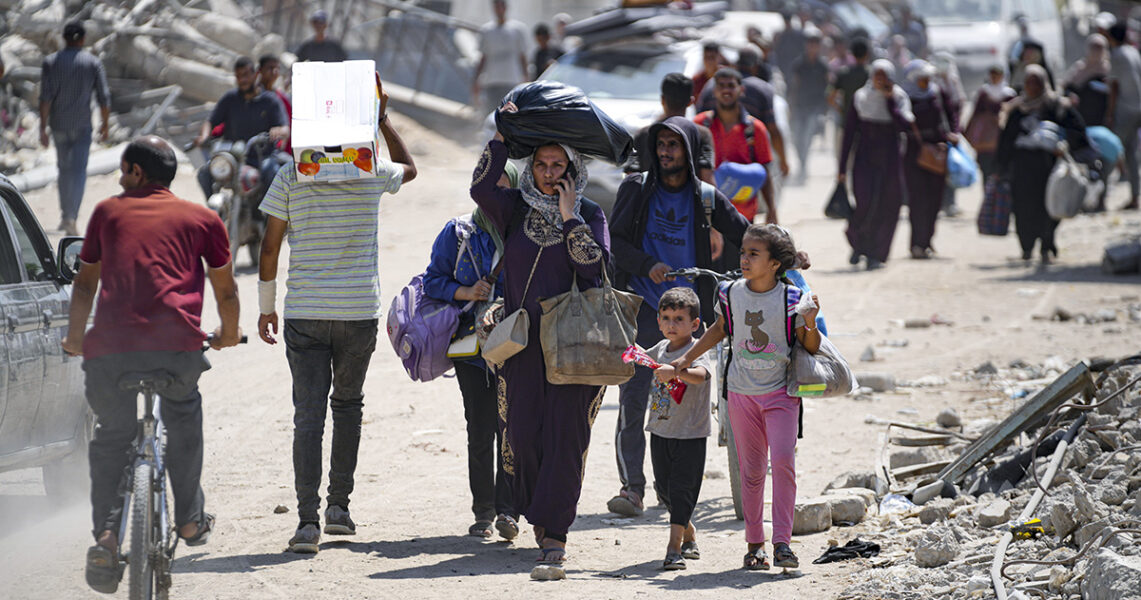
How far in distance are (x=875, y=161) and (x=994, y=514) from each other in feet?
28.6

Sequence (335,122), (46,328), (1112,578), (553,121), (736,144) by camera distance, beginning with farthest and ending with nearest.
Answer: (736,144)
(46,328)
(335,122)
(553,121)
(1112,578)

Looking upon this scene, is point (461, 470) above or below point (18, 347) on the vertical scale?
below

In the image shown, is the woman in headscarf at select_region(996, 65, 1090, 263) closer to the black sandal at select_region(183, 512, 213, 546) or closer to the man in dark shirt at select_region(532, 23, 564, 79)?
the man in dark shirt at select_region(532, 23, 564, 79)

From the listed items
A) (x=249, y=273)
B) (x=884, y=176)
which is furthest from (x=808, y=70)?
(x=249, y=273)

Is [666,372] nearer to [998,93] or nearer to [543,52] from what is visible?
[998,93]

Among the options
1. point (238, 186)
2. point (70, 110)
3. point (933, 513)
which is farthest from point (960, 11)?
point (933, 513)

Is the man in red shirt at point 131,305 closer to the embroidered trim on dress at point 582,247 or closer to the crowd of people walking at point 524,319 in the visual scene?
the crowd of people walking at point 524,319

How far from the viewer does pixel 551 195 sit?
5.80 m

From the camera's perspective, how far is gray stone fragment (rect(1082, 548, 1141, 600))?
461cm

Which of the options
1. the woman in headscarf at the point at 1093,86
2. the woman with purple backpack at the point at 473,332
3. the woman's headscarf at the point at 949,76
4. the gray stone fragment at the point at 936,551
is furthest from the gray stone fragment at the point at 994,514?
the woman in headscarf at the point at 1093,86

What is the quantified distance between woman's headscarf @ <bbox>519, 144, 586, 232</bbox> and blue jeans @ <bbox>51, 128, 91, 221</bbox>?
9.56 metres

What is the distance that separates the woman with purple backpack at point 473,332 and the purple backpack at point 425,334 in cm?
4

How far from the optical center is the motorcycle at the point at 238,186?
12.2 metres

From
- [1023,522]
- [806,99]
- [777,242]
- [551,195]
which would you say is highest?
[551,195]
